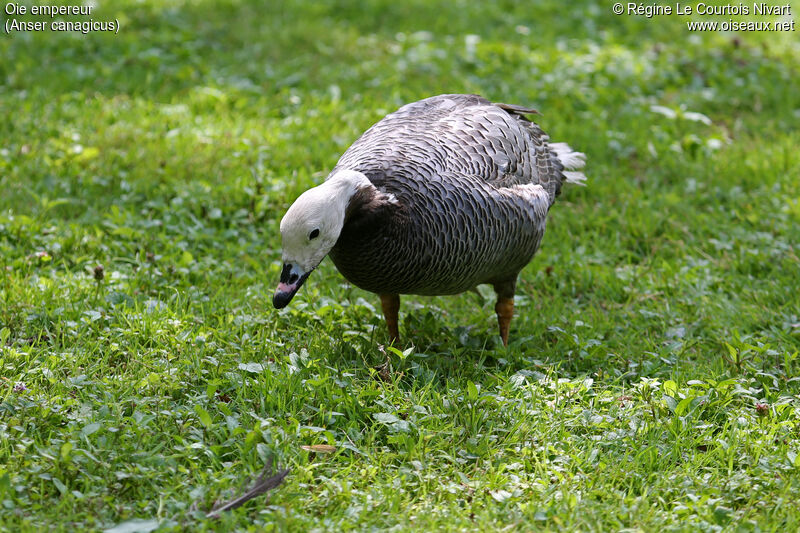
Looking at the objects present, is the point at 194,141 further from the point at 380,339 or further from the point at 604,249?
the point at 604,249

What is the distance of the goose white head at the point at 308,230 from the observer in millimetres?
4031

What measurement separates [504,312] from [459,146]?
3.56 ft

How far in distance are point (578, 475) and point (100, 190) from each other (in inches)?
167

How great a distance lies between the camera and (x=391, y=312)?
16.5 ft

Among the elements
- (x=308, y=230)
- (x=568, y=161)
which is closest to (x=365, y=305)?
(x=308, y=230)

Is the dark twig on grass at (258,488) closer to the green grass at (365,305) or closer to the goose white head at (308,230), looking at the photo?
the green grass at (365,305)

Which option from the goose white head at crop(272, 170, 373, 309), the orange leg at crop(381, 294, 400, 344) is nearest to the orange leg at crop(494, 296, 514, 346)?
the orange leg at crop(381, 294, 400, 344)

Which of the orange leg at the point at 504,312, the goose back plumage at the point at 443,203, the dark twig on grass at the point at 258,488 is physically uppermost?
the goose back plumage at the point at 443,203

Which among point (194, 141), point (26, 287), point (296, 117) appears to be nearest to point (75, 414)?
point (26, 287)

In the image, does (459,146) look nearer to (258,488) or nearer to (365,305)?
(365,305)

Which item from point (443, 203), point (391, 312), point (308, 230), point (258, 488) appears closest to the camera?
point (258, 488)

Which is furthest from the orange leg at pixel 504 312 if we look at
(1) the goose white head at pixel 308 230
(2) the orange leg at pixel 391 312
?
(1) the goose white head at pixel 308 230

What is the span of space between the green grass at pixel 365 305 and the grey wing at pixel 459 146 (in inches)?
36.6

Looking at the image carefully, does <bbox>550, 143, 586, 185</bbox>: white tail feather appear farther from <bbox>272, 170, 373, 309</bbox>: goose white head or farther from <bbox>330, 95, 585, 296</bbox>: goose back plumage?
<bbox>272, 170, 373, 309</bbox>: goose white head
